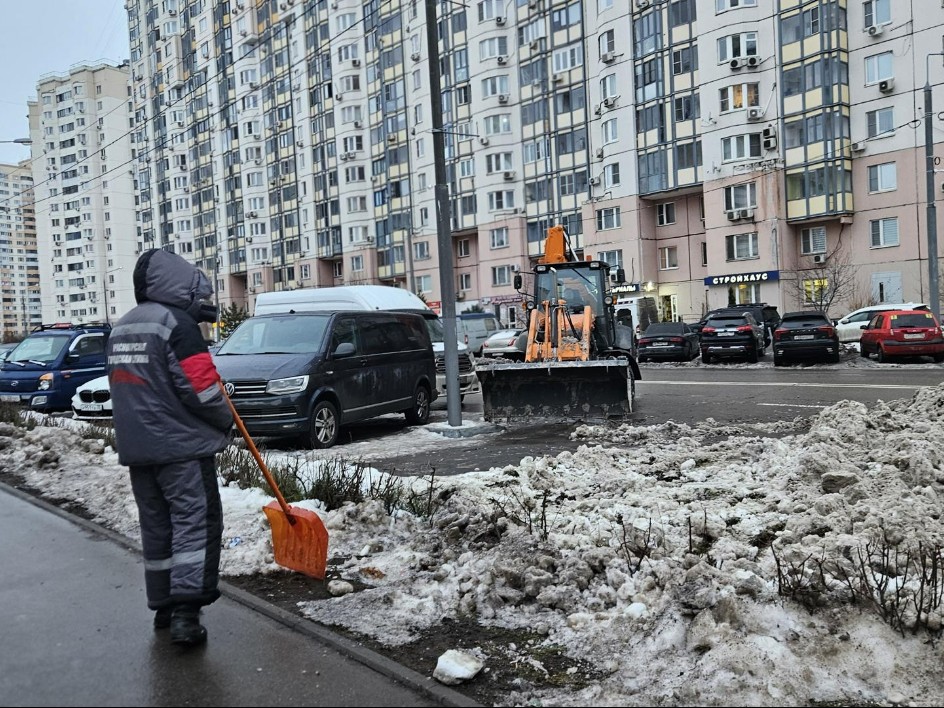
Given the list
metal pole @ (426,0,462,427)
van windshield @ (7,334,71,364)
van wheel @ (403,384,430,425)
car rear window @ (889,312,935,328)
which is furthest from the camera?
car rear window @ (889,312,935,328)

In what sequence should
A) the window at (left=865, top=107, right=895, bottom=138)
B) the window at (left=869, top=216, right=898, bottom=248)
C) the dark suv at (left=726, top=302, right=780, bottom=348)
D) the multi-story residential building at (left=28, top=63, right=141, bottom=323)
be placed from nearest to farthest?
the dark suv at (left=726, top=302, right=780, bottom=348)
the window at (left=865, top=107, right=895, bottom=138)
the window at (left=869, top=216, right=898, bottom=248)
the multi-story residential building at (left=28, top=63, right=141, bottom=323)

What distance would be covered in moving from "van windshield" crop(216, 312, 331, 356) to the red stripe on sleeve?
7.32 metres

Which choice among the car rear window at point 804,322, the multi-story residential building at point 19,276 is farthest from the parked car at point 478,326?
Answer: the multi-story residential building at point 19,276

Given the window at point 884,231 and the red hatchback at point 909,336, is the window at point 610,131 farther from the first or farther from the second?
the red hatchback at point 909,336

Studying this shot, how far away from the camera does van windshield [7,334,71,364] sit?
18.6m

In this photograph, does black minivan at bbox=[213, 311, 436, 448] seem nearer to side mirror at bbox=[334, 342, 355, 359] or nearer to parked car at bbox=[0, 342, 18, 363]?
side mirror at bbox=[334, 342, 355, 359]

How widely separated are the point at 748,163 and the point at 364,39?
3590cm

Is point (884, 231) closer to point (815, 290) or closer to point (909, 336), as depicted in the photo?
point (815, 290)

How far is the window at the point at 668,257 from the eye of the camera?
51.6 meters

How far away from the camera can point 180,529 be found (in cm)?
443

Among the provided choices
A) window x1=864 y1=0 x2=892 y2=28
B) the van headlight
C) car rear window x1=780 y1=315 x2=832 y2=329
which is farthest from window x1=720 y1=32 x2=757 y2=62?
the van headlight

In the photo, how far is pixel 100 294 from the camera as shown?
369 feet

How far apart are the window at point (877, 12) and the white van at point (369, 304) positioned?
109 feet

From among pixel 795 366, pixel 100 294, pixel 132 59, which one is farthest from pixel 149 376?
pixel 100 294
